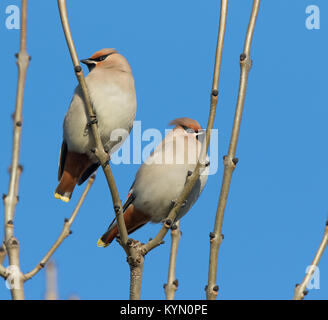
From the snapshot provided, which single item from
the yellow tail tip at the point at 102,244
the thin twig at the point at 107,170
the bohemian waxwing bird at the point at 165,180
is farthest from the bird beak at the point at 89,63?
the thin twig at the point at 107,170

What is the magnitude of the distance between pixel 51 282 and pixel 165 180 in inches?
77.2

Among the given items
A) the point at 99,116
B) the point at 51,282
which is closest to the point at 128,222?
the point at 99,116

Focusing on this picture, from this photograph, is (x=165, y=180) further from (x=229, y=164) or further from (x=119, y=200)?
(x=229, y=164)

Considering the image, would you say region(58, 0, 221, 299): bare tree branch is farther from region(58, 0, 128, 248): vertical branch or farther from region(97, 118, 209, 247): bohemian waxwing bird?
region(97, 118, 209, 247): bohemian waxwing bird

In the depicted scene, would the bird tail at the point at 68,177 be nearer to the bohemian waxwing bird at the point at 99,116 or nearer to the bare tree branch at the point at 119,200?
the bohemian waxwing bird at the point at 99,116

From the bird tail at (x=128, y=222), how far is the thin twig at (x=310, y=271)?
7.65 feet

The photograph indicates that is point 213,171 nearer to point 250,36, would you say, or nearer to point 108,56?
point 108,56

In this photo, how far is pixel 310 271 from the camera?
9.62 feet

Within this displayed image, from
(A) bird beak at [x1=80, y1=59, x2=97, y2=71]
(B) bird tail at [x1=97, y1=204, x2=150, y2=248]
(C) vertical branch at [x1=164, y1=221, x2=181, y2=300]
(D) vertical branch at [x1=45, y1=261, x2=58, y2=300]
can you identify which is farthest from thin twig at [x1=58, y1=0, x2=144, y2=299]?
(A) bird beak at [x1=80, y1=59, x2=97, y2=71]

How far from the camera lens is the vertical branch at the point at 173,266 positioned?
3.39 metres
